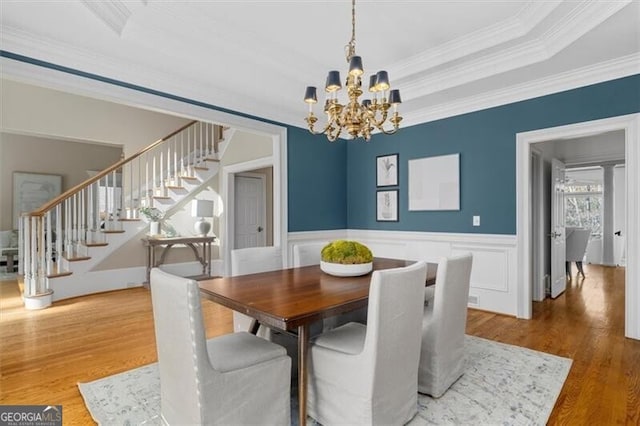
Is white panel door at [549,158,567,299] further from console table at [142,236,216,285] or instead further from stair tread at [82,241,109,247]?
stair tread at [82,241,109,247]

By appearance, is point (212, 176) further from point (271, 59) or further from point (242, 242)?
point (271, 59)

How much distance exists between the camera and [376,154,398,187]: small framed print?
4797mm

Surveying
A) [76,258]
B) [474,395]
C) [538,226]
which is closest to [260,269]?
[474,395]

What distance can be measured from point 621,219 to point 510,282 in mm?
6132

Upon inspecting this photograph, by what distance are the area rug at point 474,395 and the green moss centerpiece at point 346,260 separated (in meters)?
0.87

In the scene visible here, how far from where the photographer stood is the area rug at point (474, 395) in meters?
1.91

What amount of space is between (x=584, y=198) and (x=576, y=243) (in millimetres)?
3822

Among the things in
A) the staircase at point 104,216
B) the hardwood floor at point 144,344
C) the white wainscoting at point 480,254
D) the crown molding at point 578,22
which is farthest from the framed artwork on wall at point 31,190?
the crown molding at point 578,22

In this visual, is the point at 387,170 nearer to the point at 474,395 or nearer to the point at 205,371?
the point at 474,395

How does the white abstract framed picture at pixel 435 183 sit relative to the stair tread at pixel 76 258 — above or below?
above

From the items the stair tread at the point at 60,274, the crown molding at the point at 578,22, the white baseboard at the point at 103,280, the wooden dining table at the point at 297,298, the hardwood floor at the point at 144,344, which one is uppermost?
the crown molding at the point at 578,22

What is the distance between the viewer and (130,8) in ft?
7.88

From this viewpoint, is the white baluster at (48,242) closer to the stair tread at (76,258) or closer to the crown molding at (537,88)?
the stair tread at (76,258)

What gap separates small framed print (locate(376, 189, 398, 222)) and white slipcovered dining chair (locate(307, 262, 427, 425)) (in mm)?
3060
